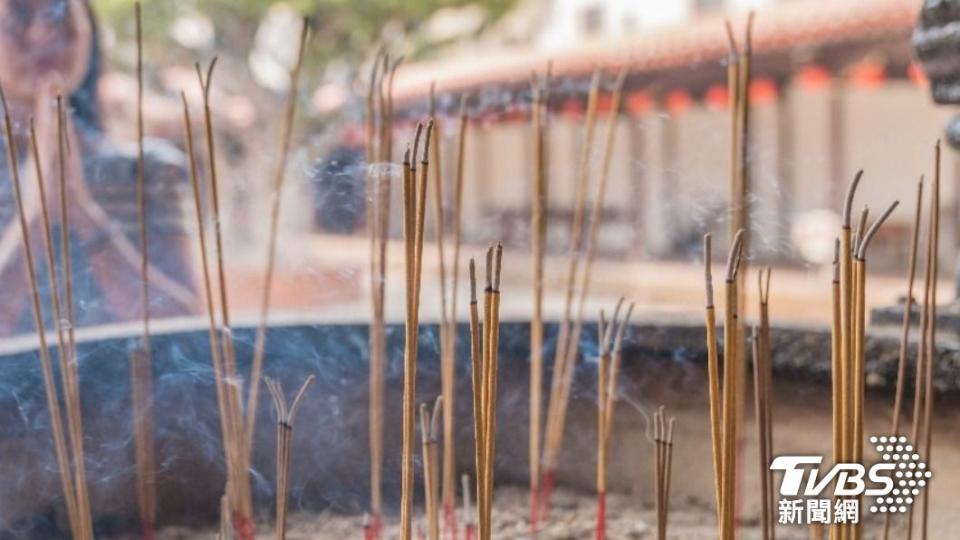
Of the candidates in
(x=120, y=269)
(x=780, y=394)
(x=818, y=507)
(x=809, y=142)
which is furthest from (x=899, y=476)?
(x=809, y=142)

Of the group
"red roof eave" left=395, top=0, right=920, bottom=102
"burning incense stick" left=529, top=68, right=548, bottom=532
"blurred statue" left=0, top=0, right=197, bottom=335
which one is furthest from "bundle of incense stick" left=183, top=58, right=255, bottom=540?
"red roof eave" left=395, top=0, right=920, bottom=102

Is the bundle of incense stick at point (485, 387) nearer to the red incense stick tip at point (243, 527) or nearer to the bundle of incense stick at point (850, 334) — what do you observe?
the bundle of incense stick at point (850, 334)

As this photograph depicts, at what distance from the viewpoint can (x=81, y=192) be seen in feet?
6.12

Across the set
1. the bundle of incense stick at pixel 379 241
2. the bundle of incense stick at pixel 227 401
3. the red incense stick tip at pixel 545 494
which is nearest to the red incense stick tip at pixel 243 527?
the bundle of incense stick at pixel 227 401

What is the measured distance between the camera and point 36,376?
130 centimetres

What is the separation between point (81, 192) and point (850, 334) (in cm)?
152

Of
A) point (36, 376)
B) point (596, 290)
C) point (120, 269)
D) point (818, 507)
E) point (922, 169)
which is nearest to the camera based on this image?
point (818, 507)

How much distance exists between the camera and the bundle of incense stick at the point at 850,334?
728 millimetres

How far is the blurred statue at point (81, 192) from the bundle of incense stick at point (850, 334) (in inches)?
54.4

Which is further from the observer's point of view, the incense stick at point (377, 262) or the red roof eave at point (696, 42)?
the red roof eave at point (696, 42)

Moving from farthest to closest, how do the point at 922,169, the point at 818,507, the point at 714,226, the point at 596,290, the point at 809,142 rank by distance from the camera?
the point at 809,142 → the point at 922,169 → the point at 596,290 → the point at 714,226 → the point at 818,507

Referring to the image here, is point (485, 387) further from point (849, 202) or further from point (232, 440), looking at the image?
point (232, 440)

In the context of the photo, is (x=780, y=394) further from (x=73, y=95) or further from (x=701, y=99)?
(x=701, y=99)

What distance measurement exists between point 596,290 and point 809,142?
2205mm
